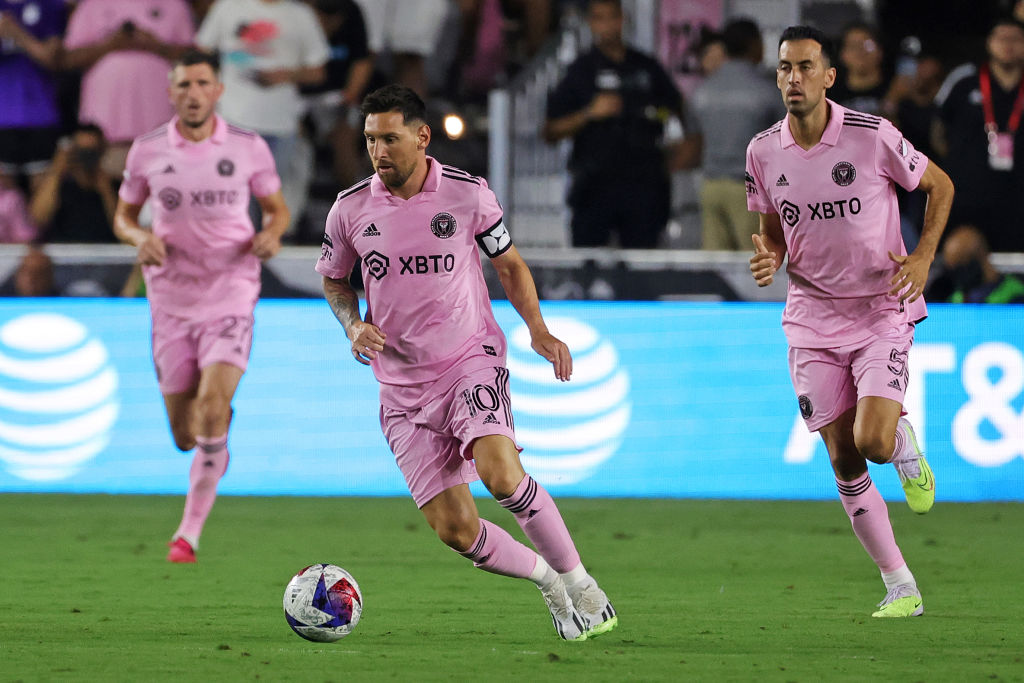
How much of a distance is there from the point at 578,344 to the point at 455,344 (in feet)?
15.8

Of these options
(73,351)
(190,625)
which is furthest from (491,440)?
(73,351)

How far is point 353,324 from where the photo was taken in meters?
6.24

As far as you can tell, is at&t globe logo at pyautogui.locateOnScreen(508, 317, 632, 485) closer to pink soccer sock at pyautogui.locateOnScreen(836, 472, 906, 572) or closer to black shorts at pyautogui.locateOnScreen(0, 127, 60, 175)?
pink soccer sock at pyautogui.locateOnScreen(836, 472, 906, 572)

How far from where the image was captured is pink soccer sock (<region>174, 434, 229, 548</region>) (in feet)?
28.8

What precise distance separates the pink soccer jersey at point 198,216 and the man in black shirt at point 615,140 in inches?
140

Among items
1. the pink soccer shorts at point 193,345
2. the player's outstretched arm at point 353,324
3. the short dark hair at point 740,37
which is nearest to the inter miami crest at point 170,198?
the pink soccer shorts at point 193,345

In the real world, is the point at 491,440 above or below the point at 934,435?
above

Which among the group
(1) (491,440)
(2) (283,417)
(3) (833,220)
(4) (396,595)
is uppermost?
(3) (833,220)

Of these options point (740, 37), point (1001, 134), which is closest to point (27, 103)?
point (740, 37)

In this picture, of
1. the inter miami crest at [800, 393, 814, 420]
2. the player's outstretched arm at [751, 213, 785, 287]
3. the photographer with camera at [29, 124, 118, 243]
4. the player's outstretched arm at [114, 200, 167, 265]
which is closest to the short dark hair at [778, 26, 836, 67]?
the player's outstretched arm at [751, 213, 785, 287]

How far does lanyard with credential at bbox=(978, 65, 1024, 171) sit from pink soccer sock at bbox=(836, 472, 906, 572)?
5590mm

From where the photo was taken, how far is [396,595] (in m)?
7.51

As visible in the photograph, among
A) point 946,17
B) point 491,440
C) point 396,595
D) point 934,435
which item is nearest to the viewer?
point 491,440

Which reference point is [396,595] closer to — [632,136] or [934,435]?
[934,435]
